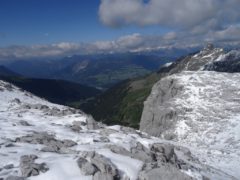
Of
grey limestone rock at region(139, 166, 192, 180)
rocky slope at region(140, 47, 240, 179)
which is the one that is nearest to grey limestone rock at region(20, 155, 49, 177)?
grey limestone rock at region(139, 166, 192, 180)

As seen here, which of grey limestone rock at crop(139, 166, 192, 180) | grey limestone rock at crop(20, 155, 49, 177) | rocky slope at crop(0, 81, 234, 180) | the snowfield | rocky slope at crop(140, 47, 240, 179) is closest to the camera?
grey limestone rock at crop(20, 155, 49, 177)

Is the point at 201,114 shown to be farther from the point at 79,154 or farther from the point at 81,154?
the point at 81,154

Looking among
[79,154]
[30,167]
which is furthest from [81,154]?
[30,167]

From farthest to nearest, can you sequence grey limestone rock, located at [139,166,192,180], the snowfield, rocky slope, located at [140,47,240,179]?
rocky slope, located at [140,47,240,179] → grey limestone rock, located at [139,166,192,180] → the snowfield

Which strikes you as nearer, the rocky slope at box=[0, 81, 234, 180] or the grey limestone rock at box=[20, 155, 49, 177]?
the grey limestone rock at box=[20, 155, 49, 177]

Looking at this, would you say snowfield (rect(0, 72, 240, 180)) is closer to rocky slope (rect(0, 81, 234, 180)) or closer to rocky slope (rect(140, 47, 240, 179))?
rocky slope (rect(0, 81, 234, 180))

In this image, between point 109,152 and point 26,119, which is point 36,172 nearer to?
point 109,152

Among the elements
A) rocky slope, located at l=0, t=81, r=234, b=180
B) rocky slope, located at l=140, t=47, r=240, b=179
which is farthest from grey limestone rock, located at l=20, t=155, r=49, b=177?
rocky slope, located at l=140, t=47, r=240, b=179

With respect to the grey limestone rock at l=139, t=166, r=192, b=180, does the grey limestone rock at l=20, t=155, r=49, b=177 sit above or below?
above

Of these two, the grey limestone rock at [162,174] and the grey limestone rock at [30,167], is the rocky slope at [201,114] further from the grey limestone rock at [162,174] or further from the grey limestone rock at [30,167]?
the grey limestone rock at [30,167]
